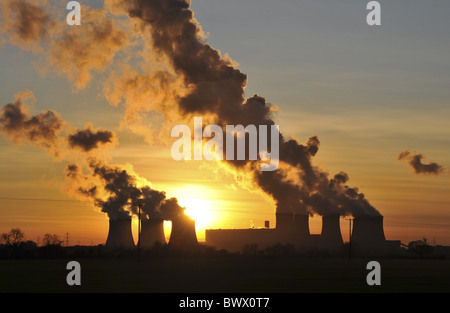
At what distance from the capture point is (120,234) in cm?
11969

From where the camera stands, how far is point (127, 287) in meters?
43.9

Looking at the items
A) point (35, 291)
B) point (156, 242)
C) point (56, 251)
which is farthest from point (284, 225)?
point (35, 291)

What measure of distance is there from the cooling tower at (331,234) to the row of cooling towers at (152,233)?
22735 mm

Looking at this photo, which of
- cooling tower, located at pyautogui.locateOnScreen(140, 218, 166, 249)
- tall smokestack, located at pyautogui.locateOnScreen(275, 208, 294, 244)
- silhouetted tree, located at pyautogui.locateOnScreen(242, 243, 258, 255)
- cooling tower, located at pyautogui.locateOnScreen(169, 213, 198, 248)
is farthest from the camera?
cooling tower, located at pyautogui.locateOnScreen(169, 213, 198, 248)

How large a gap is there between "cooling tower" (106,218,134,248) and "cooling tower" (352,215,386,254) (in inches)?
1510

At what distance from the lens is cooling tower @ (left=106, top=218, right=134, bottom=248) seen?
118875 mm

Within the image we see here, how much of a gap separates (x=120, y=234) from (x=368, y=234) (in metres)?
42.5

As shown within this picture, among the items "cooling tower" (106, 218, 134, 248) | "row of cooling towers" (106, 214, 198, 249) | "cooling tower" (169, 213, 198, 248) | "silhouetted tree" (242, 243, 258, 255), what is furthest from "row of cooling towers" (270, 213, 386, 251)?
"cooling tower" (106, 218, 134, 248)

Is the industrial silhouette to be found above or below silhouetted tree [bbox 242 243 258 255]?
above

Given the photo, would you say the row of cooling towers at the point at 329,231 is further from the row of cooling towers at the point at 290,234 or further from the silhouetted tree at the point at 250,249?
the silhouetted tree at the point at 250,249

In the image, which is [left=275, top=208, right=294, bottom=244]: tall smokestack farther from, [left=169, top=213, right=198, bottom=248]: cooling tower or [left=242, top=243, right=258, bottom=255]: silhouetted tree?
[left=169, top=213, right=198, bottom=248]: cooling tower

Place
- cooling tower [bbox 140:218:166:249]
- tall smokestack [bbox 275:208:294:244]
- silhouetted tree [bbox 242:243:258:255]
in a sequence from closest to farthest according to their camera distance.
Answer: tall smokestack [bbox 275:208:294:244]
silhouetted tree [bbox 242:243:258:255]
cooling tower [bbox 140:218:166:249]
